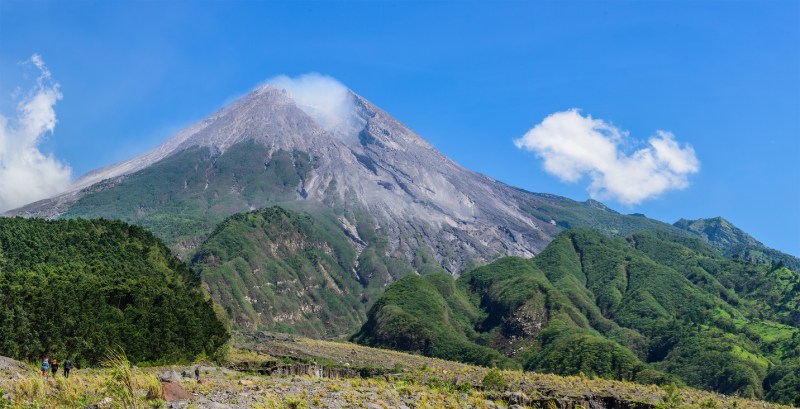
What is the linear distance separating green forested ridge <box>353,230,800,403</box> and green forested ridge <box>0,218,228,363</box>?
6052 cm

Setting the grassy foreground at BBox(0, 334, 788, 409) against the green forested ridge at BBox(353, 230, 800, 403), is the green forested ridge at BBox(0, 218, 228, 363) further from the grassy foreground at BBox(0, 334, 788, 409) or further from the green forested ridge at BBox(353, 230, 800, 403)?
the green forested ridge at BBox(353, 230, 800, 403)

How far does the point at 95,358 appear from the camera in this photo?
57.3 metres

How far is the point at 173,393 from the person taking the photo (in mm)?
22844

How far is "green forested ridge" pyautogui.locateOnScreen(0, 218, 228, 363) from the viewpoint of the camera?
55906mm

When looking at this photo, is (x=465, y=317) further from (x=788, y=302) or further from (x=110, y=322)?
(x=110, y=322)

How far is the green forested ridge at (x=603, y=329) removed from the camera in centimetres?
11825

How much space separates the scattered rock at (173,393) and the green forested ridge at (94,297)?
36.4m

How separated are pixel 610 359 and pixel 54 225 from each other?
3305 inches

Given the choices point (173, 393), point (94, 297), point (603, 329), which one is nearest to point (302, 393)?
point (173, 393)

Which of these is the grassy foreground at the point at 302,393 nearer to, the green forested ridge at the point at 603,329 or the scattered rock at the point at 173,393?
the scattered rock at the point at 173,393

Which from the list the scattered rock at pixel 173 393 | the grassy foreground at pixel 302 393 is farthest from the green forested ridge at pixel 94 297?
the scattered rock at pixel 173 393

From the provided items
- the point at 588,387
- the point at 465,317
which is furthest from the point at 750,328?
the point at 588,387

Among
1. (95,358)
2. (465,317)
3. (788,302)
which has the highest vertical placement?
(788,302)

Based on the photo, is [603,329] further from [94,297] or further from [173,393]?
[173,393]
